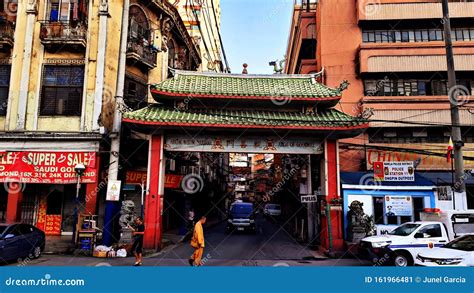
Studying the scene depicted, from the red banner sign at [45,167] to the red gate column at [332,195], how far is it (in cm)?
1069

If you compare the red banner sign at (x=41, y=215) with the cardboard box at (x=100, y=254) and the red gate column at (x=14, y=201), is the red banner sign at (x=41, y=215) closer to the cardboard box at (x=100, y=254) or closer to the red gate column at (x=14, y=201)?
the red gate column at (x=14, y=201)

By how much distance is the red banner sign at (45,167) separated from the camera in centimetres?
1587

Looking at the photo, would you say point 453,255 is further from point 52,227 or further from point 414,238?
point 52,227

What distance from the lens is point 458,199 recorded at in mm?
15750

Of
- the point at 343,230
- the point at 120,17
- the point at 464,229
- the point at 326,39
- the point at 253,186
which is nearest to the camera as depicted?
the point at 464,229

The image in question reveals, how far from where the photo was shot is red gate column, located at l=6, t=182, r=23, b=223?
52.0 ft

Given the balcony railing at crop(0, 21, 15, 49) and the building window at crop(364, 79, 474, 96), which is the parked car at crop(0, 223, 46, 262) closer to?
the balcony railing at crop(0, 21, 15, 49)

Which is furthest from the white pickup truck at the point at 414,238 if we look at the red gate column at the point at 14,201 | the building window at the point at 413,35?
the red gate column at the point at 14,201

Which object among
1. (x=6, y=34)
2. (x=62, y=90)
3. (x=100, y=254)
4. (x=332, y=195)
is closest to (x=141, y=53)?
(x=62, y=90)

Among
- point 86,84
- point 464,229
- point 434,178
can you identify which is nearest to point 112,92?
point 86,84

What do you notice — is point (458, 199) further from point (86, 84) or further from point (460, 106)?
point (86, 84)

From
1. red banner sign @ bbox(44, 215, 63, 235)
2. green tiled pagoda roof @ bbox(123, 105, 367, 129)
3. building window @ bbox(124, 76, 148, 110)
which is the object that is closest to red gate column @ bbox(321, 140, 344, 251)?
green tiled pagoda roof @ bbox(123, 105, 367, 129)

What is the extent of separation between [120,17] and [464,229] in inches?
731

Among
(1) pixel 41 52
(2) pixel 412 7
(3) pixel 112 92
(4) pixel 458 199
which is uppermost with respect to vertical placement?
(2) pixel 412 7
